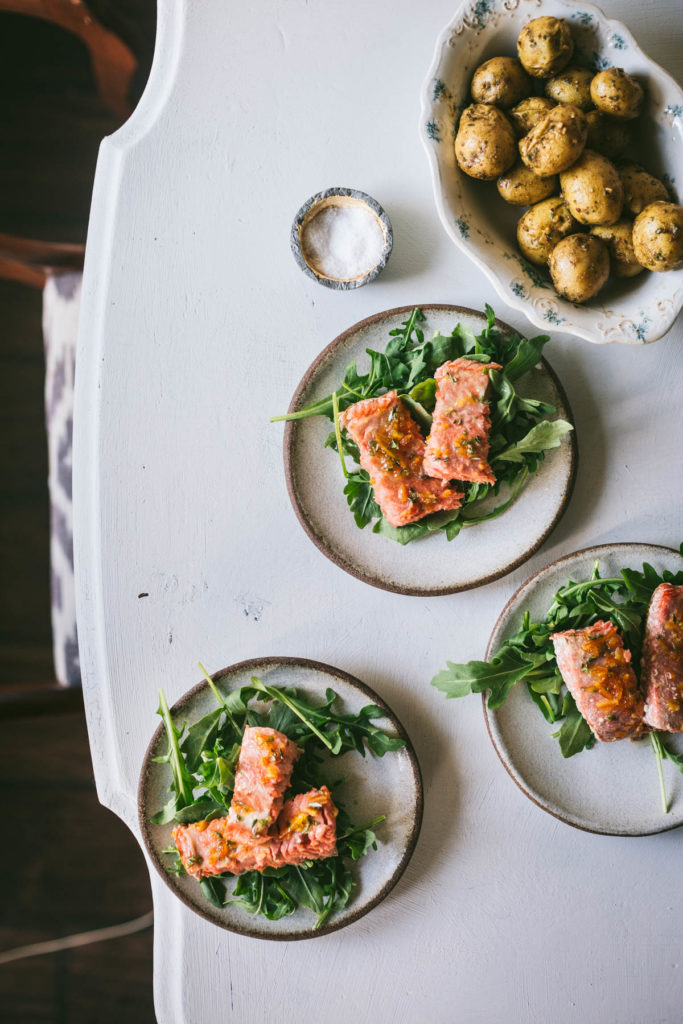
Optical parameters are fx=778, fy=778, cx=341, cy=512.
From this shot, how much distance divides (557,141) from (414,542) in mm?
591

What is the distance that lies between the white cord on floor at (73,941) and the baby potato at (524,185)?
5.39ft

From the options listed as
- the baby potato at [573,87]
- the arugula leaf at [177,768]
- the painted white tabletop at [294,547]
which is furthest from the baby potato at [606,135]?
the arugula leaf at [177,768]

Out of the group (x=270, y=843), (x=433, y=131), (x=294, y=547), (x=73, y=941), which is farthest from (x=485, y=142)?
(x=73, y=941)

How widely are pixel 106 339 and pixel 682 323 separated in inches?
36.0

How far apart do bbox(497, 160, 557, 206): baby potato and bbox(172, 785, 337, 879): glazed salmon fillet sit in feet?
2.97

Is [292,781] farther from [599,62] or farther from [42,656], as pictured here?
[599,62]

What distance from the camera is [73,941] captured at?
1.75 m

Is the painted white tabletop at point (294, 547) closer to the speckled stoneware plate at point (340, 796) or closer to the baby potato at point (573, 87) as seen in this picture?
the speckled stoneware plate at point (340, 796)

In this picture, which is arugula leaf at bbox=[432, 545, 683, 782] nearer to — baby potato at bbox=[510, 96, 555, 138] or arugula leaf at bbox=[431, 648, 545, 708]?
arugula leaf at bbox=[431, 648, 545, 708]

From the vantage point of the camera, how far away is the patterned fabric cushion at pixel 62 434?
4.22ft

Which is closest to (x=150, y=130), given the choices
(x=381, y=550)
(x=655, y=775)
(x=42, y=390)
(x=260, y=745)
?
(x=42, y=390)

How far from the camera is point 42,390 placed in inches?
62.4

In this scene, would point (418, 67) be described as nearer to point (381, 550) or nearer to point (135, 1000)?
point (381, 550)

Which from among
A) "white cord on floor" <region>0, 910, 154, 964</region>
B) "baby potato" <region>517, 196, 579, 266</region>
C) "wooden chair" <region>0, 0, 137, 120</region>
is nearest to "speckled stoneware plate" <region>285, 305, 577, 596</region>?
"baby potato" <region>517, 196, 579, 266</region>
